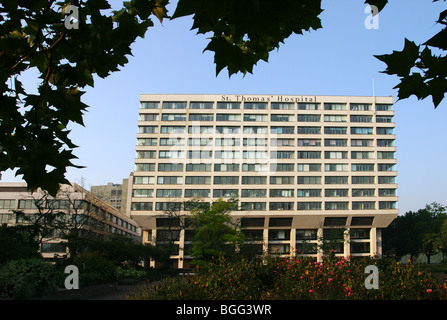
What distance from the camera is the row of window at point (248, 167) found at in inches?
2798

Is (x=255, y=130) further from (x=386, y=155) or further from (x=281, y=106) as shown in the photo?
(x=386, y=155)

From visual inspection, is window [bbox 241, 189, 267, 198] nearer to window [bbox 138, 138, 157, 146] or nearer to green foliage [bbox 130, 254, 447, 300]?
window [bbox 138, 138, 157, 146]

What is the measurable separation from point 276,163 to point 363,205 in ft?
60.0

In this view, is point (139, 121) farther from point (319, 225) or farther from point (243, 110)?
point (319, 225)

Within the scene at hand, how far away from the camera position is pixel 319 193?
70500 millimetres

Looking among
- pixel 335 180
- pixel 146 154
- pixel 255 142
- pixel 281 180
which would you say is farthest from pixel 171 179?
pixel 335 180

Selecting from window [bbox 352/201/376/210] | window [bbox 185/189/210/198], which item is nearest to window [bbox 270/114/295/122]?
window [bbox 185/189/210/198]

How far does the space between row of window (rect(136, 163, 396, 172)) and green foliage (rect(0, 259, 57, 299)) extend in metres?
55.7

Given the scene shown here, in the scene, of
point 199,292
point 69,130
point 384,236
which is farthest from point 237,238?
point 384,236

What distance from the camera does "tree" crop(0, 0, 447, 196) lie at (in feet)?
7.54

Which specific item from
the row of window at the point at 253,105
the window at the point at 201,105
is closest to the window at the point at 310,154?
the row of window at the point at 253,105

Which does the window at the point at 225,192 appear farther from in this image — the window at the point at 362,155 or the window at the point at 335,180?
the window at the point at 362,155

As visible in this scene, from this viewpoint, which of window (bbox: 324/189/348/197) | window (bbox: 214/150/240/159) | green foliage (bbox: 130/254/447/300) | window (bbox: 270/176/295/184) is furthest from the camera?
window (bbox: 214/150/240/159)
